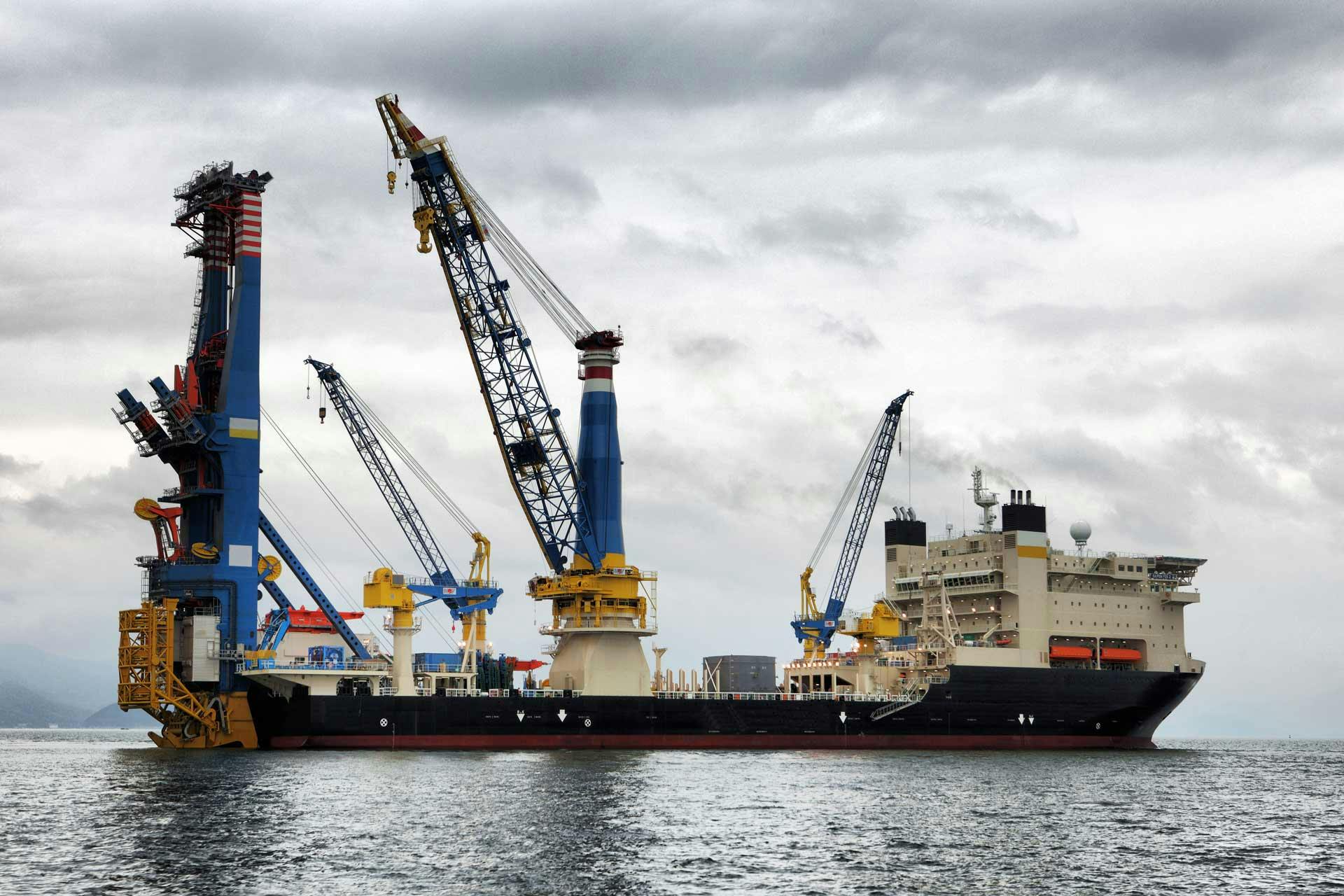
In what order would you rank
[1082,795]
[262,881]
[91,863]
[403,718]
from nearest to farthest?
[262,881]
[91,863]
[1082,795]
[403,718]

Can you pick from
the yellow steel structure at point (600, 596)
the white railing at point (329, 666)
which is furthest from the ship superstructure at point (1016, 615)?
the white railing at point (329, 666)

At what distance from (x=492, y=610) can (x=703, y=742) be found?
14178 mm

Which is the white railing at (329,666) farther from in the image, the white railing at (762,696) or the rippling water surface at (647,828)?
the white railing at (762,696)

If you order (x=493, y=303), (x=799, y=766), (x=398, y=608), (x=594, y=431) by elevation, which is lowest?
(x=799, y=766)

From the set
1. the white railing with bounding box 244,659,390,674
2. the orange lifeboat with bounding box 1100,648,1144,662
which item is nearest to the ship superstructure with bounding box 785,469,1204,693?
the orange lifeboat with bounding box 1100,648,1144,662

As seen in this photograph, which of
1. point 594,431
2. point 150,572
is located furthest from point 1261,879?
point 150,572

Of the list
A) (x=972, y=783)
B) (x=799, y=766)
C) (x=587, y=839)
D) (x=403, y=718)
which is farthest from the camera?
(x=403, y=718)

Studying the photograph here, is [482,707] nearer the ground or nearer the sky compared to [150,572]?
nearer the ground

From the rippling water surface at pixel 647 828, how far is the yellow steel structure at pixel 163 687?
6.03 meters

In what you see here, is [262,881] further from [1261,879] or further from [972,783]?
[972,783]

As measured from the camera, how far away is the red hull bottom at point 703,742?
255ft

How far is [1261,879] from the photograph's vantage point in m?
39.6

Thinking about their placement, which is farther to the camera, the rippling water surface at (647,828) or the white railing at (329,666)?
the white railing at (329,666)

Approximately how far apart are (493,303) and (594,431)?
30.9 ft
